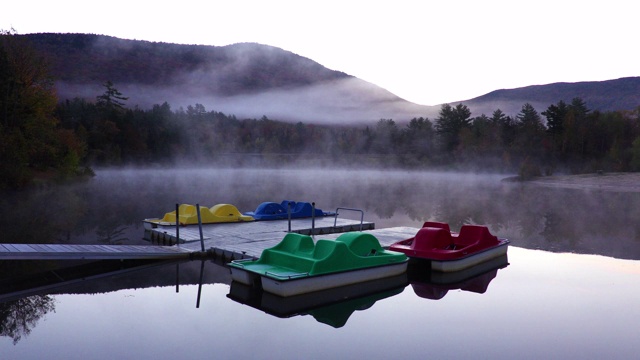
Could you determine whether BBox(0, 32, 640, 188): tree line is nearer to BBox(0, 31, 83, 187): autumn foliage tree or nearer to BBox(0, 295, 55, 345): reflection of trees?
BBox(0, 31, 83, 187): autumn foliage tree

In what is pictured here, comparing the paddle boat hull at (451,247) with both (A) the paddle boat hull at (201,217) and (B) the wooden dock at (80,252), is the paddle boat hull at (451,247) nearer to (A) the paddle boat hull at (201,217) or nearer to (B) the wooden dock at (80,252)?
(B) the wooden dock at (80,252)

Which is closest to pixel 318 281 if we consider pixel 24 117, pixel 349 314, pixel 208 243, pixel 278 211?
pixel 349 314

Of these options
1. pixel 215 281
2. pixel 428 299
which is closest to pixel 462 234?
pixel 428 299

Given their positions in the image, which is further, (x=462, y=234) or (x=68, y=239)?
(x=68, y=239)

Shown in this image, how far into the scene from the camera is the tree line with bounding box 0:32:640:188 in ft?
139

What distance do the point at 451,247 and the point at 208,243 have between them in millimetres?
7831

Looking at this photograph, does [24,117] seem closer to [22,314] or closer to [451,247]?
[22,314]

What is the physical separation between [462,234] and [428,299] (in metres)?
4.25

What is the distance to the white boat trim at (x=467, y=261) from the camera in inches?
573

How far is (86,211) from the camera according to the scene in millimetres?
29422

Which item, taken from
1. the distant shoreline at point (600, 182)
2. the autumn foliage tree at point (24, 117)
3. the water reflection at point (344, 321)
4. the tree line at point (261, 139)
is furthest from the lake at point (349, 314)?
the distant shoreline at point (600, 182)

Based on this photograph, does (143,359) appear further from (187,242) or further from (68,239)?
(68,239)

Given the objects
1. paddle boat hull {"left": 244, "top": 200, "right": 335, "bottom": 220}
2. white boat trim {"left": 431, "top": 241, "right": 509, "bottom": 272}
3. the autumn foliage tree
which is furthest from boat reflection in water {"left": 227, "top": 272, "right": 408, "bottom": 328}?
the autumn foliage tree

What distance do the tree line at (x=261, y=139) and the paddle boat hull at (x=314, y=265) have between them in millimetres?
32781
